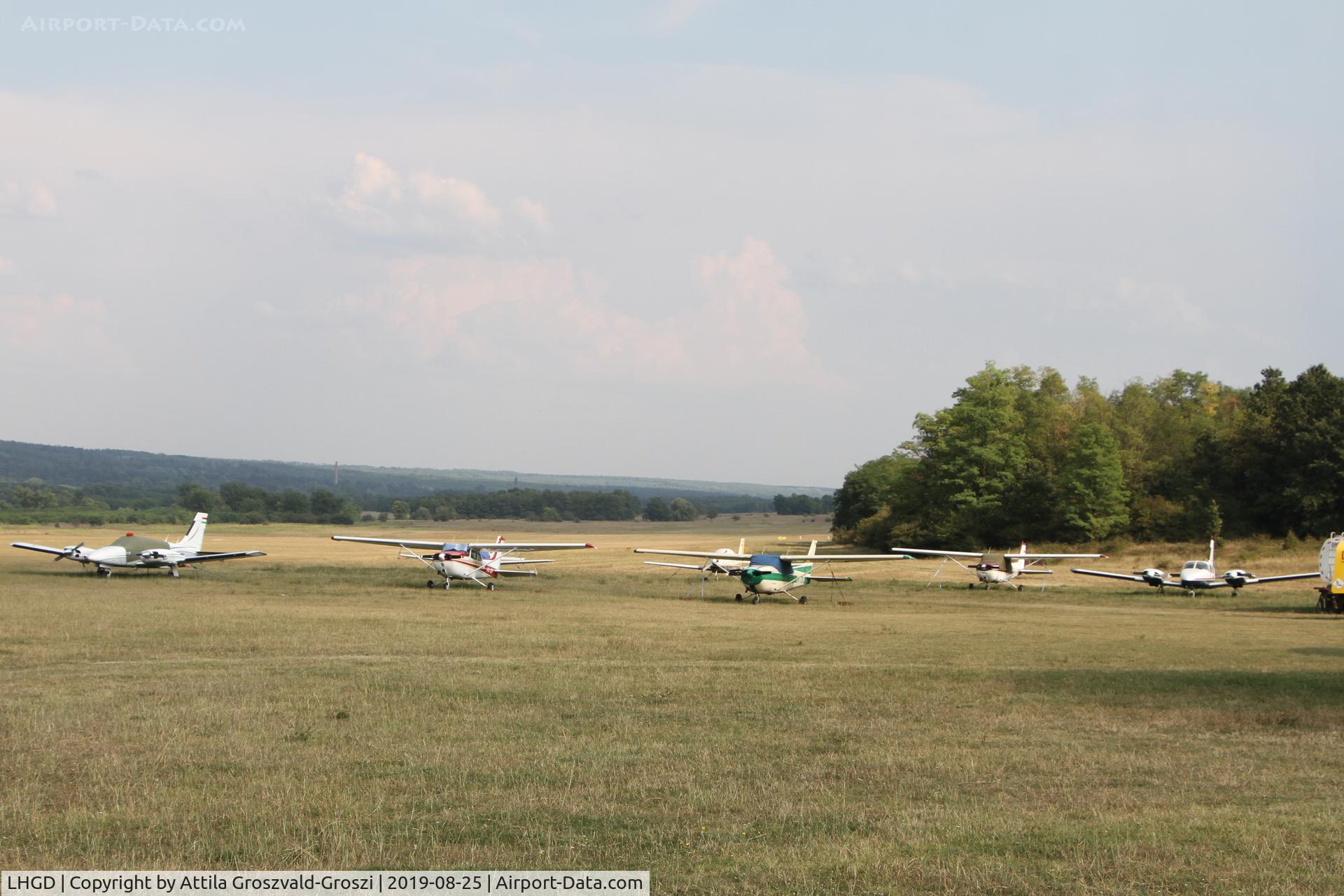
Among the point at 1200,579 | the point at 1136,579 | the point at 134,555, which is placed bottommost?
the point at 134,555

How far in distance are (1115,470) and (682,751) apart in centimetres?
6048

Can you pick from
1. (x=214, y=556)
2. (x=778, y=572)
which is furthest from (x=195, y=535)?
(x=778, y=572)

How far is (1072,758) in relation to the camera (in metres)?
10.1

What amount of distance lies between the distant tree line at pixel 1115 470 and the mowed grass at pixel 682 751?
40863mm

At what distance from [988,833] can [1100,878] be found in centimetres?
110

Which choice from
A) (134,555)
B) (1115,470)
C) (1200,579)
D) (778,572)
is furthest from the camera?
(1115,470)

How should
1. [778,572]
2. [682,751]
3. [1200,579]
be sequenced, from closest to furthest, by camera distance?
[682,751] → [778,572] → [1200,579]

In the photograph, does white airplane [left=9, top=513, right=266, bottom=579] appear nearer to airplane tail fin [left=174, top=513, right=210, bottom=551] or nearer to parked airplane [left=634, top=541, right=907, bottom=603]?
airplane tail fin [left=174, top=513, right=210, bottom=551]

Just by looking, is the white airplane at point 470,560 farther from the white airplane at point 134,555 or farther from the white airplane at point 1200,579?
the white airplane at point 1200,579

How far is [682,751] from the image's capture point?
403 inches

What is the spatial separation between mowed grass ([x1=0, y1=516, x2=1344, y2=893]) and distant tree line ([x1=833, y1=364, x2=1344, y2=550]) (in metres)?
40.9

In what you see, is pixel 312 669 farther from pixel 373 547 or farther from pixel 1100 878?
pixel 373 547

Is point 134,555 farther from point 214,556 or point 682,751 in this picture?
point 682,751

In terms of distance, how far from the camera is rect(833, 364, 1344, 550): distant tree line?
60.6 meters
